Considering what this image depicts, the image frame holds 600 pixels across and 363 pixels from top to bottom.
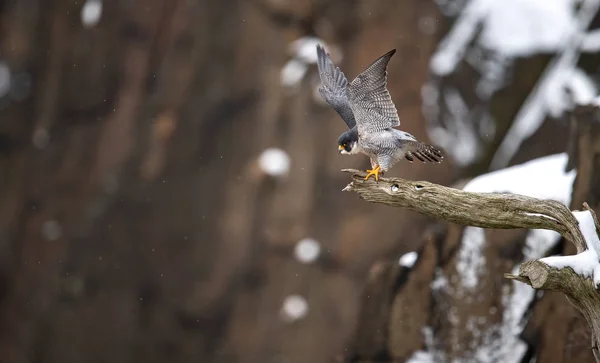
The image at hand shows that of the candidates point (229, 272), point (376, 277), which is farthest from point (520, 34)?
point (229, 272)

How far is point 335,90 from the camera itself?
5.22 metres

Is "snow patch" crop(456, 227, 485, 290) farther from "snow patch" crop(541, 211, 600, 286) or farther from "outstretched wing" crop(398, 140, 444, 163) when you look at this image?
"snow patch" crop(541, 211, 600, 286)

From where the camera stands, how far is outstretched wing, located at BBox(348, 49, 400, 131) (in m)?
4.80

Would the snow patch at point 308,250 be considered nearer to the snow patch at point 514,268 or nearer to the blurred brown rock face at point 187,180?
the blurred brown rock face at point 187,180

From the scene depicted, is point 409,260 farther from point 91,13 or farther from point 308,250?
point 91,13

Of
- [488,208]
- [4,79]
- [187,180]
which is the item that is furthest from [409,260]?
[4,79]

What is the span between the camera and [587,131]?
257 inches

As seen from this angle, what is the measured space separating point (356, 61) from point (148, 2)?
2.73m

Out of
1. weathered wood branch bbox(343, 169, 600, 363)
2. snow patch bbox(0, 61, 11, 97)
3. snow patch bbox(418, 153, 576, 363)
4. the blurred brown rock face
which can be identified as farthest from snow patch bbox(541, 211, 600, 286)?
snow patch bbox(0, 61, 11, 97)

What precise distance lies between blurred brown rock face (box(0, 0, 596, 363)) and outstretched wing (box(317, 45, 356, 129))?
13.8 feet

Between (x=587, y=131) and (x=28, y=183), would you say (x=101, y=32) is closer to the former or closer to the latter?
(x=28, y=183)

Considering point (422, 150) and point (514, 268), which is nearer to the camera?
point (422, 150)

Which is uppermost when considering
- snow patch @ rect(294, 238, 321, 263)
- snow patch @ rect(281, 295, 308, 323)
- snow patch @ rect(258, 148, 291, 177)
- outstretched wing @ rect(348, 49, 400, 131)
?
outstretched wing @ rect(348, 49, 400, 131)

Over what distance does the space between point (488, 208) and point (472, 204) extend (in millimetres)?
94
